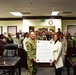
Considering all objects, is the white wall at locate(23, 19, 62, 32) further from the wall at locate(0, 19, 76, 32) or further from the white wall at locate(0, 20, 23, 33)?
the white wall at locate(0, 20, 23, 33)

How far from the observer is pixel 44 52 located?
538 cm

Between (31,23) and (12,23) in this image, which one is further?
(12,23)

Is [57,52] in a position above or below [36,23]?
below

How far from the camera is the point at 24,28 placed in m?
16.4

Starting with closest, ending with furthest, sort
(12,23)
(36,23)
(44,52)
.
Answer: (44,52)
(36,23)
(12,23)

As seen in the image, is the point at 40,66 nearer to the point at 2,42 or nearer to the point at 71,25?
the point at 2,42

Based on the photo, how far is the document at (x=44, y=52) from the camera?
5.34 m

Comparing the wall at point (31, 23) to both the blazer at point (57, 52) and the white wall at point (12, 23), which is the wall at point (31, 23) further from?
the blazer at point (57, 52)

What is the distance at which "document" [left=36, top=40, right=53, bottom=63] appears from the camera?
17.5ft

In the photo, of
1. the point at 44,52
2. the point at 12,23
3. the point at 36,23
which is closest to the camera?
the point at 44,52

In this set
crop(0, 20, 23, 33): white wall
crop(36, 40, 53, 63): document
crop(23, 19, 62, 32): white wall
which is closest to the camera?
crop(36, 40, 53, 63): document

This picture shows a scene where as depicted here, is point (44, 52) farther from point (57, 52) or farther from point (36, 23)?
point (36, 23)

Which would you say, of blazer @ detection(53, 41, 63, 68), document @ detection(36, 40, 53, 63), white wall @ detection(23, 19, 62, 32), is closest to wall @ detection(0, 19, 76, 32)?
white wall @ detection(23, 19, 62, 32)

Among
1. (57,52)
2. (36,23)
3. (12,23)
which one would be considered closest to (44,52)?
(57,52)
